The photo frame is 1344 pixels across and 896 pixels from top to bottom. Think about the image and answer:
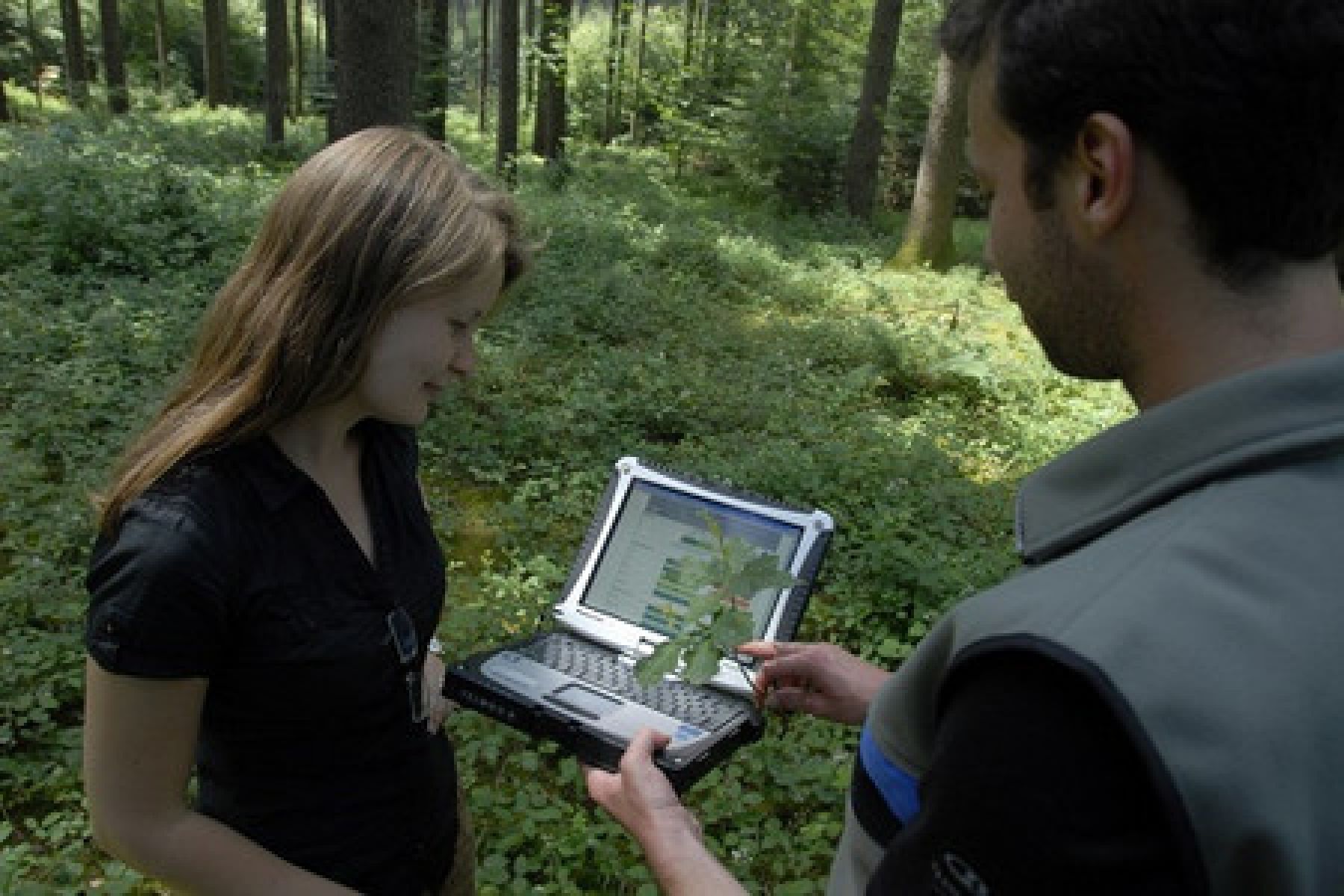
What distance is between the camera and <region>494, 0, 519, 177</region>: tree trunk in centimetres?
1486

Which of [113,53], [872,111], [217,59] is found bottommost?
[217,59]

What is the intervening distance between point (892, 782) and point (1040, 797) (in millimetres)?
320

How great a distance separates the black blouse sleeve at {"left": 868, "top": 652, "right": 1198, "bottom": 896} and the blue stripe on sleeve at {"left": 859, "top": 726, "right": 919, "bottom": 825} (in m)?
0.19

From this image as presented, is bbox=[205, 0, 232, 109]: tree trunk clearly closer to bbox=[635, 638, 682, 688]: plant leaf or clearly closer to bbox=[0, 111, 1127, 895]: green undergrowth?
bbox=[0, 111, 1127, 895]: green undergrowth

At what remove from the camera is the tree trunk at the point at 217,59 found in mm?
20359

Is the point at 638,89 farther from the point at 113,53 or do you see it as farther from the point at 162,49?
the point at 162,49

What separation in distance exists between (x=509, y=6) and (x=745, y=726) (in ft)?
48.1

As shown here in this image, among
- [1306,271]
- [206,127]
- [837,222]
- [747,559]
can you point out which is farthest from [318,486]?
[206,127]

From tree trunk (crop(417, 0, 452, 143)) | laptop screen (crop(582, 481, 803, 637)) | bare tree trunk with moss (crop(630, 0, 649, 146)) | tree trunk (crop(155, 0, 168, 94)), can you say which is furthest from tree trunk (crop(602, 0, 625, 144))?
laptop screen (crop(582, 481, 803, 637))

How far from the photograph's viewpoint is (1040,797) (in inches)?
30.3

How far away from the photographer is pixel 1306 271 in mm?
968

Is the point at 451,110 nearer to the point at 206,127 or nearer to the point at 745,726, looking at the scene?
the point at 206,127

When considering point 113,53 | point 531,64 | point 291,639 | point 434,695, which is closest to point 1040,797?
point 291,639

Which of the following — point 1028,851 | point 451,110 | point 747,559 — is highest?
point 1028,851
